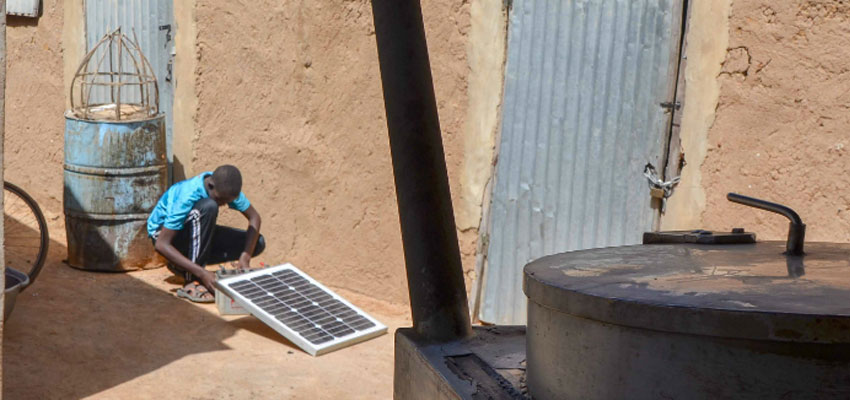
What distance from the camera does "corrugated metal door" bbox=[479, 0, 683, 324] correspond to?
16.3ft

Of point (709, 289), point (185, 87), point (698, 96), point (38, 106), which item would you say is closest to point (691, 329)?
point (709, 289)

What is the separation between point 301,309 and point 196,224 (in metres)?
1.04

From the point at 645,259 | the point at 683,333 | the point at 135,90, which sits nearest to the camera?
the point at 683,333

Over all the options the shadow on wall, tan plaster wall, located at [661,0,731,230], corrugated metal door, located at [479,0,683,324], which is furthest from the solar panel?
tan plaster wall, located at [661,0,731,230]

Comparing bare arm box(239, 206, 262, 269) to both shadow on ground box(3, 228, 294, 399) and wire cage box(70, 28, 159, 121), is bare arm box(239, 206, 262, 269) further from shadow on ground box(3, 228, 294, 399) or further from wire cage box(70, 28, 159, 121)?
wire cage box(70, 28, 159, 121)

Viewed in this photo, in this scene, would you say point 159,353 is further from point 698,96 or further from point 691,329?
point 691,329

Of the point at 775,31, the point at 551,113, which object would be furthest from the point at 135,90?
the point at 775,31

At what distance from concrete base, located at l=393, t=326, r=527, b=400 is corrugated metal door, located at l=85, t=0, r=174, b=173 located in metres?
4.74

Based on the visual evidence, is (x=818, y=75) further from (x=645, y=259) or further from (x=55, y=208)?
(x=55, y=208)

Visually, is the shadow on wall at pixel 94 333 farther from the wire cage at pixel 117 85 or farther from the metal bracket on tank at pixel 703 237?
the metal bracket on tank at pixel 703 237

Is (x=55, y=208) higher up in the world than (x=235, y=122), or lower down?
lower down

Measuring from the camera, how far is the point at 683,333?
5.45ft

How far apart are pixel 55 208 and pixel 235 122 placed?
2.21 meters

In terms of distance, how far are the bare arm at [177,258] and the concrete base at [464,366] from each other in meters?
3.67
